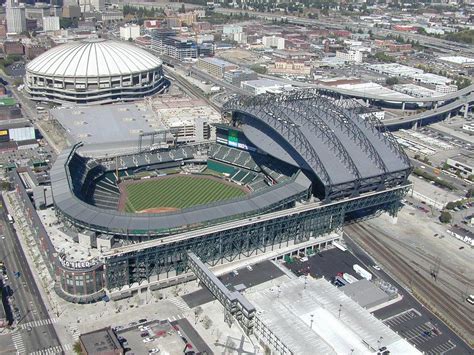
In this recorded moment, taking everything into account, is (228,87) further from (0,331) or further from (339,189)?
(0,331)

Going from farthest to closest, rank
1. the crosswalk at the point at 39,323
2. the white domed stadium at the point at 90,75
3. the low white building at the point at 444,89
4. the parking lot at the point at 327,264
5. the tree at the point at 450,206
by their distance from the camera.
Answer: the low white building at the point at 444,89
the white domed stadium at the point at 90,75
the tree at the point at 450,206
the parking lot at the point at 327,264
the crosswalk at the point at 39,323

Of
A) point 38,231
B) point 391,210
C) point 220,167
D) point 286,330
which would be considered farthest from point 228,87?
point 286,330

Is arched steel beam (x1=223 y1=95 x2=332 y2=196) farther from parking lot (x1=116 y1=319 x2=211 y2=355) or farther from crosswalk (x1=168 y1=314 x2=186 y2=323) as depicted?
parking lot (x1=116 y1=319 x2=211 y2=355)

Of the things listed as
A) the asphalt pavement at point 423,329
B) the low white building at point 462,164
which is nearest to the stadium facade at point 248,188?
the asphalt pavement at point 423,329

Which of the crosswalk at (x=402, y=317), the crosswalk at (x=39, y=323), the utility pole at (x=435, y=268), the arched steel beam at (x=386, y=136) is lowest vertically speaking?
the crosswalk at (x=39, y=323)

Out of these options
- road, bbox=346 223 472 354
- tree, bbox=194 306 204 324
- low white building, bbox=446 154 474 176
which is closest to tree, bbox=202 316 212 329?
tree, bbox=194 306 204 324

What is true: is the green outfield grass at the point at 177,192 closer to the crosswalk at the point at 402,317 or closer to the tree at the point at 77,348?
the tree at the point at 77,348
